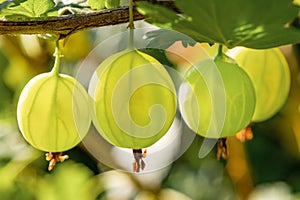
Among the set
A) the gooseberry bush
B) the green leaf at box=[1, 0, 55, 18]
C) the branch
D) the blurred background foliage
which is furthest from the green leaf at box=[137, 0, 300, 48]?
the blurred background foliage

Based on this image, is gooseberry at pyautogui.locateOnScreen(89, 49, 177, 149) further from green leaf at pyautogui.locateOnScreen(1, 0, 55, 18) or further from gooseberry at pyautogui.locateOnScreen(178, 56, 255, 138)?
green leaf at pyautogui.locateOnScreen(1, 0, 55, 18)

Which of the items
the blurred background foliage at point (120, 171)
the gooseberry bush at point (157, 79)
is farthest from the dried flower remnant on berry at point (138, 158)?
the blurred background foliage at point (120, 171)

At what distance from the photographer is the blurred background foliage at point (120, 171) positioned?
1.49 metres

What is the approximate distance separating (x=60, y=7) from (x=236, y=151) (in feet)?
2.76

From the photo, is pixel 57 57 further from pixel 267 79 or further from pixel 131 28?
pixel 267 79

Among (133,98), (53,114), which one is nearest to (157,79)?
(133,98)

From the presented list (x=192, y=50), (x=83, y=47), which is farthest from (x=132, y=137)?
(x=83, y=47)

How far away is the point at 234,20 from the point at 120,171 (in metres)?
0.96

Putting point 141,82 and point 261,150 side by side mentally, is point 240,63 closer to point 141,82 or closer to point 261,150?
point 141,82

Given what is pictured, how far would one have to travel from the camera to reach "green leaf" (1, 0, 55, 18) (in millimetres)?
781

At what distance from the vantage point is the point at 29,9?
79 centimetres

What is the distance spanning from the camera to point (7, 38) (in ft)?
5.22

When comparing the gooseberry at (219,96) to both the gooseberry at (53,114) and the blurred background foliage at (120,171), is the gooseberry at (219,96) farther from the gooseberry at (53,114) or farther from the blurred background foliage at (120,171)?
the blurred background foliage at (120,171)

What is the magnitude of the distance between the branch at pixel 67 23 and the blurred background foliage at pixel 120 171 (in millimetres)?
742
